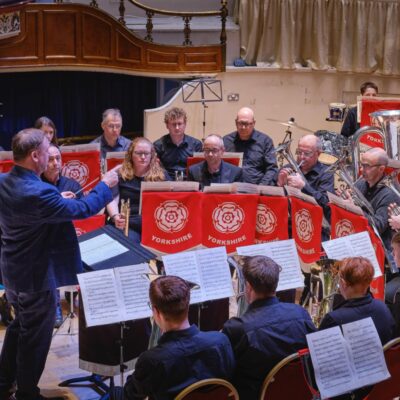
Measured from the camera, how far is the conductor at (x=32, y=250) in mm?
3912

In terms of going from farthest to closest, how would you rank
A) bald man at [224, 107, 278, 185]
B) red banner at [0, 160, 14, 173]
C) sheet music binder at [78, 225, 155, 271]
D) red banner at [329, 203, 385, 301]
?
1. bald man at [224, 107, 278, 185]
2. red banner at [0, 160, 14, 173]
3. red banner at [329, 203, 385, 301]
4. sheet music binder at [78, 225, 155, 271]

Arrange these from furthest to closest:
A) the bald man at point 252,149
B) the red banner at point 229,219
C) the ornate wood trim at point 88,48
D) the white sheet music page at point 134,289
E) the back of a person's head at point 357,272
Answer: the ornate wood trim at point 88,48, the bald man at point 252,149, the red banner at point 229,219, the white sheet music page at point 134,289, the back of a person's head at point 357,272

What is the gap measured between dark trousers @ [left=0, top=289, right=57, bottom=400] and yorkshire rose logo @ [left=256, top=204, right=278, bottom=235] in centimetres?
190

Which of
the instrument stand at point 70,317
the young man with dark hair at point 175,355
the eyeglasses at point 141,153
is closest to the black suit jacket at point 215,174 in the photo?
the eyeglasses at point 141,153

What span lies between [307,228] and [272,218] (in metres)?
0.30

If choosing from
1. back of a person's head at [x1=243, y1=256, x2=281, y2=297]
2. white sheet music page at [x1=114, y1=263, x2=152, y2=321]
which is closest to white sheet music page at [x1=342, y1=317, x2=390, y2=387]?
back of a person's head at [x1=243, y1=256, x2=281, y2=297]

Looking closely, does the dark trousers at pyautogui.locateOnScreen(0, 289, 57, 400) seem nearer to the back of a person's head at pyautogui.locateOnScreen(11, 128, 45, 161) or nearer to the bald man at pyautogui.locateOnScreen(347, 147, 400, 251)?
the back of a person's head at pyautogui.locateOnScreen(11, 128, 45, 161)

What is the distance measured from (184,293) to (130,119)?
26.5 feet

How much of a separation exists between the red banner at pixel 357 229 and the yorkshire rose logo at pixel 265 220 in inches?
18.7

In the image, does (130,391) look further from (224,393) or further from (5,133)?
(5,133)

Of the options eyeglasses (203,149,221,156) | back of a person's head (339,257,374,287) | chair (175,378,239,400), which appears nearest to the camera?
chair (175,378,239,400)

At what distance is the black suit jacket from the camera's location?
6035 millimetres

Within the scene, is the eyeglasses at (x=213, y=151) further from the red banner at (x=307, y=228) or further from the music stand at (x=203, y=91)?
the music stand at (x=203, y=91)

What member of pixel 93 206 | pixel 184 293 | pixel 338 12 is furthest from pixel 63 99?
pixel 184 293
